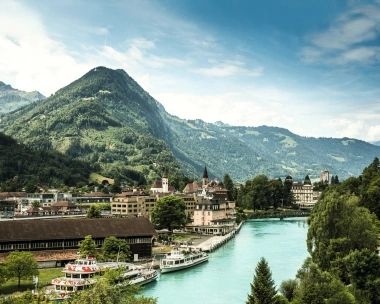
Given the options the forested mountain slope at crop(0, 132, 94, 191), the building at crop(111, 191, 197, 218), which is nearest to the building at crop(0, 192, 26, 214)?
the forested mountain slope at crop(0, 132, 94, 191)

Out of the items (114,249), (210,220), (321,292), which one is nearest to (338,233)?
(321,292)

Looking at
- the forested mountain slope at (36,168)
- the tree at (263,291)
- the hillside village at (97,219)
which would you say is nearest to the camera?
the tree at (263,291)

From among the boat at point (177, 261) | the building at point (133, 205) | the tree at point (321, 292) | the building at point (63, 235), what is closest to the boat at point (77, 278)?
the building at point (63, 235)

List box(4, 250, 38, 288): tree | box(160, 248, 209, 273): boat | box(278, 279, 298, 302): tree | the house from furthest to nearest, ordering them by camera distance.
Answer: the house → box(160, 248, 209, 273): boat → box(4, 250, 38, 288): tree → box(278, 279, 298, 302): tree

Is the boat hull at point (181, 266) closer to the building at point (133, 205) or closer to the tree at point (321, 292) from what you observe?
the tree at point (321, 292)

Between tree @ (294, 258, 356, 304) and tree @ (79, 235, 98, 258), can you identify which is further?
tree @ (79, 235, 98, 258)

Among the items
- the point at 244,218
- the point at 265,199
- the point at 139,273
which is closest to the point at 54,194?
the point at 244,218

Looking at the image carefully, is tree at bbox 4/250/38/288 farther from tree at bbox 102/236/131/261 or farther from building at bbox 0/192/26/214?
building at bbox 0/192/26/214
